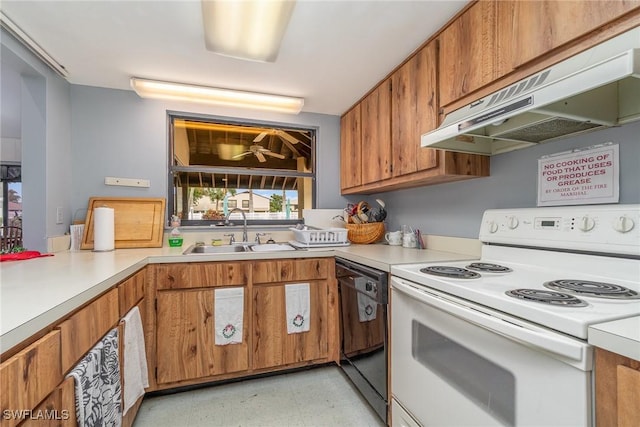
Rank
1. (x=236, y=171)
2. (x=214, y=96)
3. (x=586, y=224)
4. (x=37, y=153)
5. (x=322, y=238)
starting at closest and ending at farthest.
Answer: (x=586, y=224) < (x=37, y=153) < (x=322, y=238) < (x=214, y=96) < (x=236, y=171)

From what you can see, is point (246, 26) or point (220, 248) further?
point (220, 248)

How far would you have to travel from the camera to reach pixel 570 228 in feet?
3.79

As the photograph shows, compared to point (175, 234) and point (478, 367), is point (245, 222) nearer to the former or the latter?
point (175, 234)

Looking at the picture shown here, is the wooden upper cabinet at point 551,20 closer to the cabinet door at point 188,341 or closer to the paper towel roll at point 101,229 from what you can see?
the cabinet door at point 188,341

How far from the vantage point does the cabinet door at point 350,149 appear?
2.52 metres

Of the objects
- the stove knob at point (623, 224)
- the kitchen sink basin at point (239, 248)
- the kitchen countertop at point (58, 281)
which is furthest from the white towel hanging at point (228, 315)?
the stove knob at point (623, 224)

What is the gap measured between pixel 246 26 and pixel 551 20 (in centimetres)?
133

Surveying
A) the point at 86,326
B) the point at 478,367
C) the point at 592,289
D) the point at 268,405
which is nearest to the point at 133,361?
the point at 86,326

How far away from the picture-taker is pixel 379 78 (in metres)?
2.12

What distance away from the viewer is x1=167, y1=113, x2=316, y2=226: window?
2.56 m

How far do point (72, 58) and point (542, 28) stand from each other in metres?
2.57

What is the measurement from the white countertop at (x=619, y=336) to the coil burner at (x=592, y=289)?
190 millimetres

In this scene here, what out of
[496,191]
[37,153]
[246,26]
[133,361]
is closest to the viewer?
[133,361]

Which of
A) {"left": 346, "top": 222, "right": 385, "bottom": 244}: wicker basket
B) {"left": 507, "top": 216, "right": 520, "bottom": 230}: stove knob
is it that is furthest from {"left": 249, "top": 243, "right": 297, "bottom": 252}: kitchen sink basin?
{"left": 507, "top": 216, "right": 520, "bottom": 230}: stove knob
